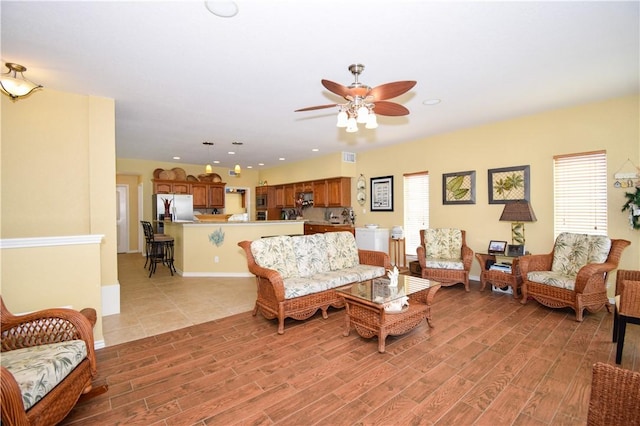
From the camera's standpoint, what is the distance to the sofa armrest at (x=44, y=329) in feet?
6.19

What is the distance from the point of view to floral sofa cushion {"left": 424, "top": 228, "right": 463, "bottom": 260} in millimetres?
5051

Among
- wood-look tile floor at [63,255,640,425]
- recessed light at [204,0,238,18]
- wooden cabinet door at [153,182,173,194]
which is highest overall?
recessed light at [204,0,238,18]

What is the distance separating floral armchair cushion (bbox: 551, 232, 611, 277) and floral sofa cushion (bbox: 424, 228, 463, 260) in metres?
1.35

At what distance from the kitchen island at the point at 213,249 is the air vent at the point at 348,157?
2.79 meters

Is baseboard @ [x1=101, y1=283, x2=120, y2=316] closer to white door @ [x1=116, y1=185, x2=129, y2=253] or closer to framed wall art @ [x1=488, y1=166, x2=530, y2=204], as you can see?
framed wall art @ [x1=488, y1=166, x2=530, y2=204]

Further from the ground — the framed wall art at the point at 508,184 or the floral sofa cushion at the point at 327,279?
the framed wall art at the point at 508,184

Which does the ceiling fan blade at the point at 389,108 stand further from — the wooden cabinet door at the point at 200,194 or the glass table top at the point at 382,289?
the wooden cabinet door at the point at 200,194

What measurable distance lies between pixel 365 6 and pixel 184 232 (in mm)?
4880

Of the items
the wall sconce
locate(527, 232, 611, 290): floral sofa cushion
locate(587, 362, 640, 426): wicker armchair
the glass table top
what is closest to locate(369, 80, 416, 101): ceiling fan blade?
the glass table top

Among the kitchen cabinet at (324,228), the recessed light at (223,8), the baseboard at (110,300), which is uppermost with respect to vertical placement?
the recessed light at (223,8)

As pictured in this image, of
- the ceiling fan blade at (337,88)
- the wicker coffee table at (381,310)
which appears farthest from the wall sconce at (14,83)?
the wicker coffee table at (381,310)

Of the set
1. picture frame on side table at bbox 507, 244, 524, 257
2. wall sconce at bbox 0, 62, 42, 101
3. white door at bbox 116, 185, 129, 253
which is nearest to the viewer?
wall sconce at bbox 0, 62, 42, 101

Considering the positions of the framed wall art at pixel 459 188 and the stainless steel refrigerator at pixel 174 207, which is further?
the stainless steel refrigerator at pixel 174 207

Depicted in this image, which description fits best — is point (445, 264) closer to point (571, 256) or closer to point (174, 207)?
point (571, 256)
